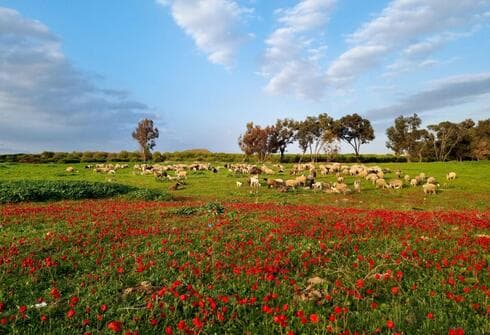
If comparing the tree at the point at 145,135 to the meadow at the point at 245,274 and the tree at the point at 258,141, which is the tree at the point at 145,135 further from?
the meadow at the point at 245,274

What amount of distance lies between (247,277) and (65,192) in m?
20.7

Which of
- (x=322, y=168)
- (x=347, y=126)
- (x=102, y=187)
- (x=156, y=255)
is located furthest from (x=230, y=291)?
(x=347, y=126)

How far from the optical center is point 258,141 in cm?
10331

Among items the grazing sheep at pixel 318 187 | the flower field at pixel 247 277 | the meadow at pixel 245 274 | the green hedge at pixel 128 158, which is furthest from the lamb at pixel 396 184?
the green hedge at pixel 128 158

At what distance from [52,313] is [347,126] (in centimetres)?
9723

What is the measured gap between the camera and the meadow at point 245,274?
228 inches

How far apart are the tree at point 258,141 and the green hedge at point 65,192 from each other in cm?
7853

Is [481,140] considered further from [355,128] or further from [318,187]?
[318,187]

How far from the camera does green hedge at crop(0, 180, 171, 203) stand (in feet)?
72.1

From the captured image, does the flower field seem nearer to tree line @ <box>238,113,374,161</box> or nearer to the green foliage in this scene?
the green foliage

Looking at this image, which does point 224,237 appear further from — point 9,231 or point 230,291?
point 9,231

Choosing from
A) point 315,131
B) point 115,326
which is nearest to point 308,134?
point 315,131

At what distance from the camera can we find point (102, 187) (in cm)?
2530

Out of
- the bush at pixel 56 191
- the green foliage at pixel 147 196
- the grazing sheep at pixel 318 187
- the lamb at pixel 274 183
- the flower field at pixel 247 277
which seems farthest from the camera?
the lamb at pixel 274 183
